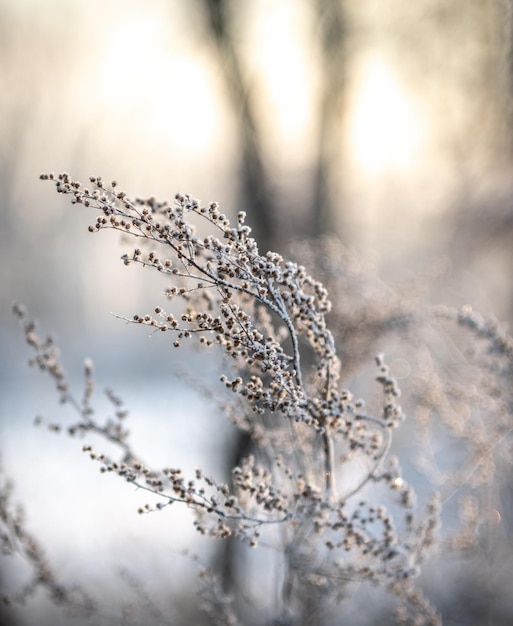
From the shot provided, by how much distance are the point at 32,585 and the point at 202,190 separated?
2.36 m

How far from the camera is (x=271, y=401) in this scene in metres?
0.90

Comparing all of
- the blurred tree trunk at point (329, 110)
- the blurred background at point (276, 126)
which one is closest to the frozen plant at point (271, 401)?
the blurred background at point (276, 126)

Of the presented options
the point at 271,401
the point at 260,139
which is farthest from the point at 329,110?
the point at 271,401

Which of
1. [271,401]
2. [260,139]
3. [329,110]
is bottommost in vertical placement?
[271,401]

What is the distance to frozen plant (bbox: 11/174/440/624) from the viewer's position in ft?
2.86

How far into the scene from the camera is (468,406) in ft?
6.58

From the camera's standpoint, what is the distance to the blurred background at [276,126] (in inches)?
117

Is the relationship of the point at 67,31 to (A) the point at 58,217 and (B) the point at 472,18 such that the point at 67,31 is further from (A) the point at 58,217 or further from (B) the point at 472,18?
(B) the point at 472,18

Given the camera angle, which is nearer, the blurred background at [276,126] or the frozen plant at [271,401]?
the frozen plant at [271,401]

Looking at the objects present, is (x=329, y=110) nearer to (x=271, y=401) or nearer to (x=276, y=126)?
(x=276, y=126)

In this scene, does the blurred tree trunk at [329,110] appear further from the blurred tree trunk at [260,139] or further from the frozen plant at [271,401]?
the frozen plant at [271,401]

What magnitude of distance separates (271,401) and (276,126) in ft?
8.14

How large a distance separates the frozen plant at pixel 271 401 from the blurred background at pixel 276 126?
5.31ft

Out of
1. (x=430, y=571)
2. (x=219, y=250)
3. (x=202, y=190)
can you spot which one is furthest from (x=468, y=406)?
(x=202, y=190)
